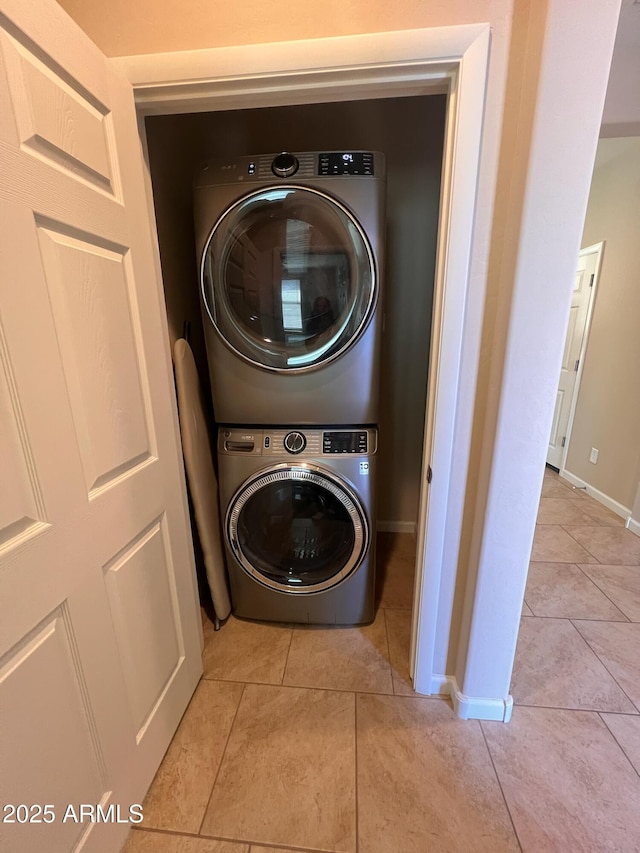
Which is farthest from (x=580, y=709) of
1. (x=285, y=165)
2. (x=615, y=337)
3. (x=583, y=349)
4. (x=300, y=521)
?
(x=583, y=349)

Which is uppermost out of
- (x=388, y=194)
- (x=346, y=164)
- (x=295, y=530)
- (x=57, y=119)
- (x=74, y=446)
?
(x=388, y=194)

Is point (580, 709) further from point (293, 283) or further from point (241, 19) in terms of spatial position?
point (241, 19)

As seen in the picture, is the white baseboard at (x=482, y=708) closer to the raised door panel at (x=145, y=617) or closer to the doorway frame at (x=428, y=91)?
the doorway frame at (x=428, y=91)

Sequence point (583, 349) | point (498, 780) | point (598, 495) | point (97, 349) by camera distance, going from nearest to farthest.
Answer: point (97, 349)
point (498, 780)
point (598, 495)
point (583, 349)

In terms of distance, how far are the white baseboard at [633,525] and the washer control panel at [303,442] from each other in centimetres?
214

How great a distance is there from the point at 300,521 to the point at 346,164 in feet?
4.34

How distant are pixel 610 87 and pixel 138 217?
7.37 feet

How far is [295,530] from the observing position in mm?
1579

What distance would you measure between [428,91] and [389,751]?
191 cm

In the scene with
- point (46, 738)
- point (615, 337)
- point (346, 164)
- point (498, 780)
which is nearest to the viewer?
point (46, 738)

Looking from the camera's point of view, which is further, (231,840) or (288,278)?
(288,278)

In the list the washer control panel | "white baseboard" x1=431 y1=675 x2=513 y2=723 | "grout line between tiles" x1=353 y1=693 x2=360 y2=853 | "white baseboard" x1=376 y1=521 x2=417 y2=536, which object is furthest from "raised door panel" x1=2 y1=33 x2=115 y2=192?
"white baseboard" x1=376 y1=521 x2=417 y2=536

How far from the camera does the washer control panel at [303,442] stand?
138 centimetres

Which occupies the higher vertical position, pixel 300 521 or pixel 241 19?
pixel 241 19
